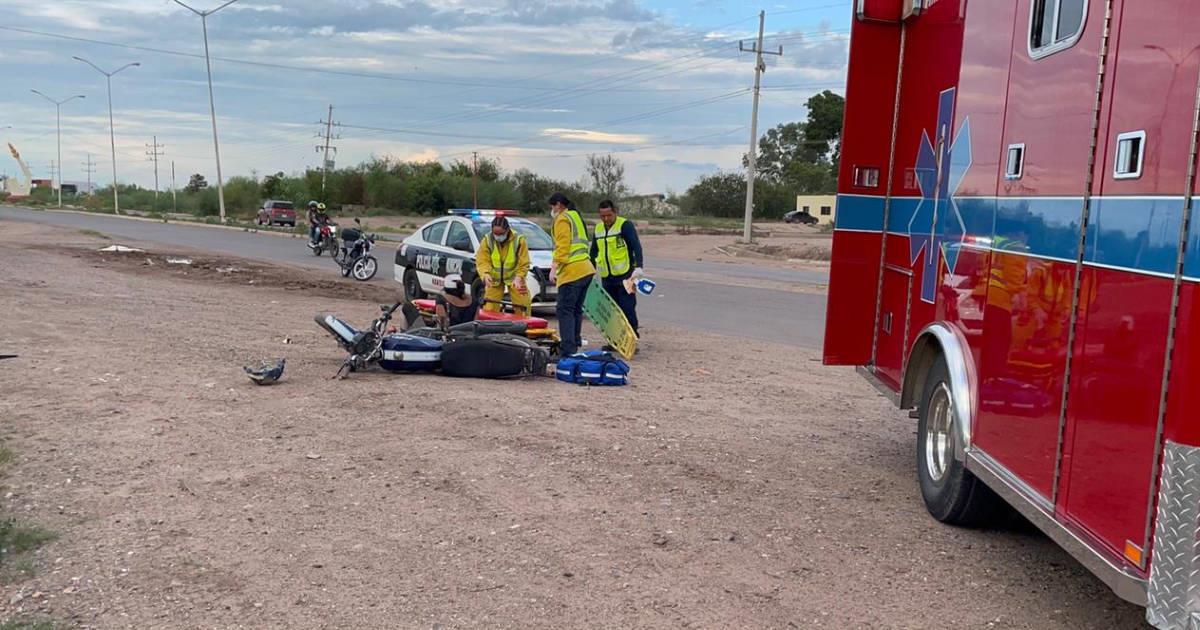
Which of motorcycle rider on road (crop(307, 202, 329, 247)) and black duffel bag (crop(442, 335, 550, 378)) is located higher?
motorcycle rider on road (crop(307, 202, 329, 247))

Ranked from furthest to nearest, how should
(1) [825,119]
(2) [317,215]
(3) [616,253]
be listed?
(1) [825,119], (2) [317,215], (3) [616,253]

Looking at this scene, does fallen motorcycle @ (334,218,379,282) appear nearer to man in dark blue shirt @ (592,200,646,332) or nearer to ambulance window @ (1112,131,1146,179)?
man in dark blue shirt @ (592,200,646,332)

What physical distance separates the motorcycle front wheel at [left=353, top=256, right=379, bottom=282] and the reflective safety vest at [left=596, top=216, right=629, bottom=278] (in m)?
10.4

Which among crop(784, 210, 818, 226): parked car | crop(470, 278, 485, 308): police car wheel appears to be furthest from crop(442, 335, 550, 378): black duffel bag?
crop(784, 210, 818, 226): parked car

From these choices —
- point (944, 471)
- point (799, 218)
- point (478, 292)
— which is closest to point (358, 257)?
point (478, 292)

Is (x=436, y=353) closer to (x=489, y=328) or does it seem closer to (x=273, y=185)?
Answer: (x=489, y=328)

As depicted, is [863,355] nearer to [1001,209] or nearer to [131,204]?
[1001,209]

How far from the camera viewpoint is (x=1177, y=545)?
310cm

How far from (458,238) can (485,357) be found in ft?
20.7

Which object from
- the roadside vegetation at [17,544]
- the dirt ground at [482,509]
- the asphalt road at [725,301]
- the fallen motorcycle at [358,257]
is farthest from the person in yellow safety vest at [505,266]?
the fallen motorcycle at [358,257]

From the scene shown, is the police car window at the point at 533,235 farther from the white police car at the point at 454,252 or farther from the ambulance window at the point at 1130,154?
the ambulance window at the point at 1130,154

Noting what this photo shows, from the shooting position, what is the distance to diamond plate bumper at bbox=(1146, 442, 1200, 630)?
305cm

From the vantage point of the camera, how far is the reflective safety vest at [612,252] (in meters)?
11.2

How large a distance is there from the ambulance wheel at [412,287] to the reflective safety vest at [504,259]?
5.15 metres
